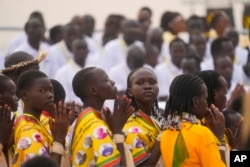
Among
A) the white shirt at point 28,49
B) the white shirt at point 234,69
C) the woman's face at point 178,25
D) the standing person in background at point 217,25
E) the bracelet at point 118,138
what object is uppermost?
the bracelet at point 118,138

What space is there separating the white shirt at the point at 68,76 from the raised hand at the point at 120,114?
616cm

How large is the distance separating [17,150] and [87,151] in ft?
1.53

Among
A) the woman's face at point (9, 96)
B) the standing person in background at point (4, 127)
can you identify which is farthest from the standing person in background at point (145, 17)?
the standing person in background at point (4, 127)

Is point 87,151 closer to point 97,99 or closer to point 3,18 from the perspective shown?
point 97,99

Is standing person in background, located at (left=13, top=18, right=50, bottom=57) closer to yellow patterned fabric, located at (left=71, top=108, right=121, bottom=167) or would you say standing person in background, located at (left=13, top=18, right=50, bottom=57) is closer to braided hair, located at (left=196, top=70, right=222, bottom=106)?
braided hair, located at (left=196, top=70, right=222, bottom=106)

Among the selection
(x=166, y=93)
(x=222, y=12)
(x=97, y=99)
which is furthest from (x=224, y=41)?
(x=97, y=99)

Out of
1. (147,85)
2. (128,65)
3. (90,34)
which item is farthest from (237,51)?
(147,85)

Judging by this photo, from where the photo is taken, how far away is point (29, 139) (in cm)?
774

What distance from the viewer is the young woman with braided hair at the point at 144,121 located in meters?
8.03

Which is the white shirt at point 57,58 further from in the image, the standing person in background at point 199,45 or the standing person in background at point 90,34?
the standing person in background at point 199,45

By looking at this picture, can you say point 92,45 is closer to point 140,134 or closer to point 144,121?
point 144,121

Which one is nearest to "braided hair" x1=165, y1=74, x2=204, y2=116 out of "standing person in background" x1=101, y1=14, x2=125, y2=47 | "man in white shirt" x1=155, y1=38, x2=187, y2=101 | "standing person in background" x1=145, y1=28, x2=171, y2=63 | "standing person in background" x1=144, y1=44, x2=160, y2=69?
"man in white shirt" x1=155, y1=38, x2=187, y2=101

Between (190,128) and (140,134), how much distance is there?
1.84 ft

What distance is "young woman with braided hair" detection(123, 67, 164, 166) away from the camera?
8031 mm
